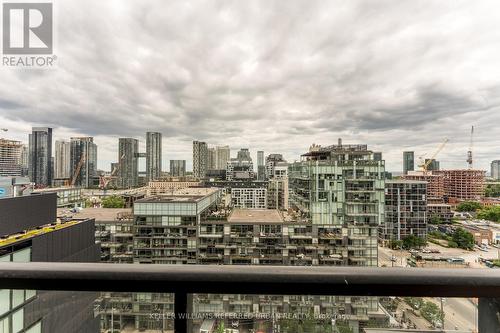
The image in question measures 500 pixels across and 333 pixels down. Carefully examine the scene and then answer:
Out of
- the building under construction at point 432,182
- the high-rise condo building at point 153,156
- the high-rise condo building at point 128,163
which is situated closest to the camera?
the building under construction at point 432,182

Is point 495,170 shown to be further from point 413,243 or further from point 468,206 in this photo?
point 413,243

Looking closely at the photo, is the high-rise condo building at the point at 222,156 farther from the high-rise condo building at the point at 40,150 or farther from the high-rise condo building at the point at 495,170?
the high-rise condo building at the point at 40,150

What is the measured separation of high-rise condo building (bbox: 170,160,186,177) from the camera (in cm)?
6372

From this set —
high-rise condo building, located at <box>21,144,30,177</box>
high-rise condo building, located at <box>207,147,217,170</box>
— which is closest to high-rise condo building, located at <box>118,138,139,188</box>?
high-rise condo building, located at <box>207,147,217,170</box>

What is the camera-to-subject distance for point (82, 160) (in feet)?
64.9

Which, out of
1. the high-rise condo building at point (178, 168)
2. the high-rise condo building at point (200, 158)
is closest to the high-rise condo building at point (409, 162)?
the high-rise condo building at point (200, 158)

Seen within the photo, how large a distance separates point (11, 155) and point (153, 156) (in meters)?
44.4

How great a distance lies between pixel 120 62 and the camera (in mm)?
7410

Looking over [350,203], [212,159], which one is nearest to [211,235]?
[350,203]

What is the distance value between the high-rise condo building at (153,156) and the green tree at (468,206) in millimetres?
48775

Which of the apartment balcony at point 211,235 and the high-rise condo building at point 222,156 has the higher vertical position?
the high-rise condo building at point 222,156

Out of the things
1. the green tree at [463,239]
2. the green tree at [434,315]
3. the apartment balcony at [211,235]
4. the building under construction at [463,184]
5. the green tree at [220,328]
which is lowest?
the green tree at [463,239]

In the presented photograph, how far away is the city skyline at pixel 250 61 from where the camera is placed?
16.3 ft

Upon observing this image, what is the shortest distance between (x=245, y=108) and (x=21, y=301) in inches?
837
